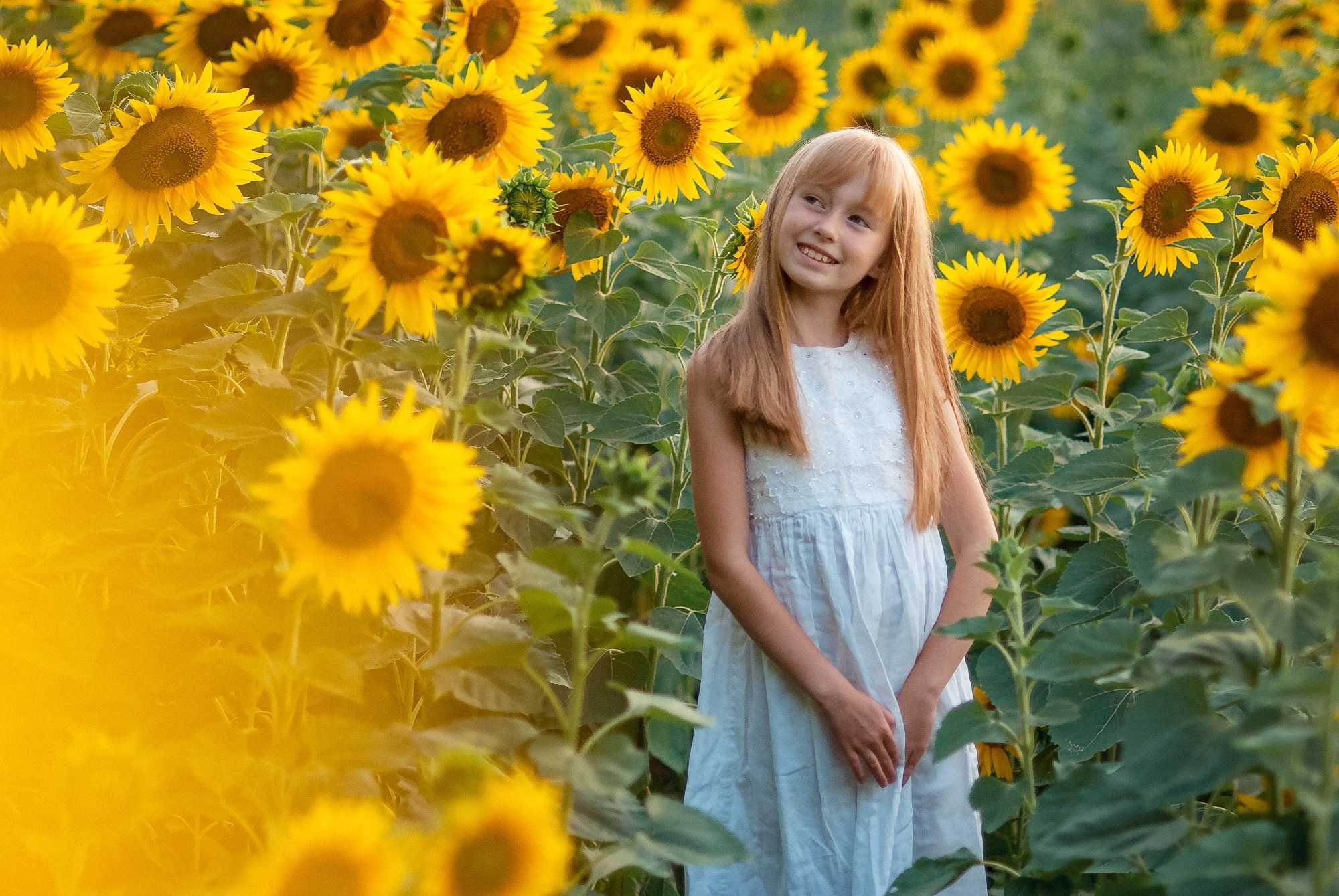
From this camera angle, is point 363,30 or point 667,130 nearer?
point 667,130

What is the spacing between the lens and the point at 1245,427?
124 cm

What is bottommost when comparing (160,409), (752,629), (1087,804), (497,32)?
(1087,804)

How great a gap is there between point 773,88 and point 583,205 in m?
1.20

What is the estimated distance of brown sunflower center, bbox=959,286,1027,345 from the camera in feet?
7.43

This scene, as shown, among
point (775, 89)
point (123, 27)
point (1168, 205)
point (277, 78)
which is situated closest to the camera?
point (1168, 205)

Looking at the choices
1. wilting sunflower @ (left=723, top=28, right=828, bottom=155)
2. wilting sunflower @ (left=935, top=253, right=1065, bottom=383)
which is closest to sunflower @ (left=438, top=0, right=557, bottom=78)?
wilting sunflower @ (left=723, top=28, right=828, bottom=155)

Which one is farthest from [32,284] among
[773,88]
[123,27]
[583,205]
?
[773,88]

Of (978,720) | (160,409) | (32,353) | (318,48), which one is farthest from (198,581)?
(318,48)

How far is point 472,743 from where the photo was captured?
1264 mm

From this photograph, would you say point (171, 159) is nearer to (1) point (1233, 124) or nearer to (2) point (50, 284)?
(2) point (50, 284)

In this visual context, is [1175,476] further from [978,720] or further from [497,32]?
[497,32]

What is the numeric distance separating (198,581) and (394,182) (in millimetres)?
475

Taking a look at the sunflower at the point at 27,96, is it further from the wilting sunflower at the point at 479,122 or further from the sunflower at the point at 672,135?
the sunflower at the point at 672,135

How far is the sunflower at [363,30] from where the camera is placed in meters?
2.46
